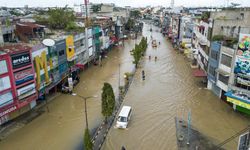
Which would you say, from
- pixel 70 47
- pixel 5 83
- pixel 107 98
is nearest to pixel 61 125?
pixel 107 98

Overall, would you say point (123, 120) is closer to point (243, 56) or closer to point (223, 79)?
point (223, 79)

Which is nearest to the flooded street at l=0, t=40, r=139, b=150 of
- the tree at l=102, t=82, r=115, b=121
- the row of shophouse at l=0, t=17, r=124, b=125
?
the row of shophouse at l=0, t=17, r=124, b=125

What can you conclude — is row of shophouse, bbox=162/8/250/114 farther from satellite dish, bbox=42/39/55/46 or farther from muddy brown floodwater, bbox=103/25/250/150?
satellite dish, bbox=42/39/55/46

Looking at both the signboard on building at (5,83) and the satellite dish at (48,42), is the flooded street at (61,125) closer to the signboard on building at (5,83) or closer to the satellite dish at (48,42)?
the signboard on building at (5,83)

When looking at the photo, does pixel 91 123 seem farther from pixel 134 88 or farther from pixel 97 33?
pixel 97 33

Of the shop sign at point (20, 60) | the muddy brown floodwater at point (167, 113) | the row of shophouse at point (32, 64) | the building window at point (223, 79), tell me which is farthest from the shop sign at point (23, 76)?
the building window at point (223, 79)
